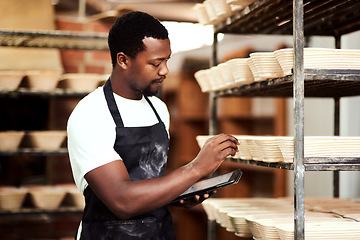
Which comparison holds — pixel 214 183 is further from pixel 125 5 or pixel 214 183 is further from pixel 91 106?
pixel 125 5

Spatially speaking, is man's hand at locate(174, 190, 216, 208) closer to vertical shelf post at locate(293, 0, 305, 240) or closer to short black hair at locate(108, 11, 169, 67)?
vertical shelf post at locate(293, 0, 305, 240)

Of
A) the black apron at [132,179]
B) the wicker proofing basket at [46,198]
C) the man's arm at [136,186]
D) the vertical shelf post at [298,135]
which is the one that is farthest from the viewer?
the wicker proofing basket at [46,198]

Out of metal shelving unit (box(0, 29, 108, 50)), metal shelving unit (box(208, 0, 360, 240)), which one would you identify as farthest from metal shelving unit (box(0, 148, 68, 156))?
metal shelving unit (box(208, 0, 360, 240))

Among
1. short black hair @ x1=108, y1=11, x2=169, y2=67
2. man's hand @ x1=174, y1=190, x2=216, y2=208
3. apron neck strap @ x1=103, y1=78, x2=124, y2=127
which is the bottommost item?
man's hand @ x1=174, y1=190, x2=216, y2=208

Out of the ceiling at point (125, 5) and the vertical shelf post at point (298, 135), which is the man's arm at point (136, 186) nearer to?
the vertical shelf post at point (298, 135)

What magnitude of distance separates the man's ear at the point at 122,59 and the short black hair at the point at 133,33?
0.01 metres

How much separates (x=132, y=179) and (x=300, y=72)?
723 mm

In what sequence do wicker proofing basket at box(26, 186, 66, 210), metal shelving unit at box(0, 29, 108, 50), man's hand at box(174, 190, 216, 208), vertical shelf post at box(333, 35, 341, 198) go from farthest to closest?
wicker proofing basket at box(26, 186, 66, 210) < metal shelving unit at box(0, 29, 108, 50) < vertical shelf post at box(333, 35, 341, 198) < man's hand at box(174, 190, 216, 208)

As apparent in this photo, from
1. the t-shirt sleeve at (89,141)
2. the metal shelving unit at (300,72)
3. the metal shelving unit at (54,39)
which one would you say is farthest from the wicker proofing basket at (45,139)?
the t-shirt sleeve at (89,141)

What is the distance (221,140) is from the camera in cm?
194

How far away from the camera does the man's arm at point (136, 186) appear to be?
1.83m

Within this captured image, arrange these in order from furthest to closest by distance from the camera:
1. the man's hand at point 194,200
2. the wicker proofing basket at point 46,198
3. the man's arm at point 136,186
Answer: the wicker proofing basket at point 46,198, the man's hand at point 194,200, the man's arm at point 136,186

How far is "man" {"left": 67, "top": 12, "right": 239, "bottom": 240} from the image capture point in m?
1.84

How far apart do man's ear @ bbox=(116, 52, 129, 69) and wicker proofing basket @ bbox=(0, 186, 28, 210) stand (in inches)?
77.1
